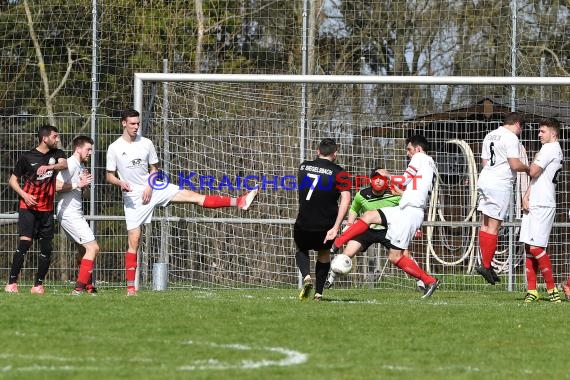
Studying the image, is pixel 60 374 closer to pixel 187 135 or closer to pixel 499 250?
pixel 187 135

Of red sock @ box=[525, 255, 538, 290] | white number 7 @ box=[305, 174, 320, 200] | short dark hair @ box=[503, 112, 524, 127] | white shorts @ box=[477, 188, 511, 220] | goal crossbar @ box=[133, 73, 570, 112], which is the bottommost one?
red sock @ box=[525, 255, 538, 290]

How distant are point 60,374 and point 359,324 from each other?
11.6 feet

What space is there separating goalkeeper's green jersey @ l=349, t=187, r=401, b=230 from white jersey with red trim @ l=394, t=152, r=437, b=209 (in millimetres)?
2166

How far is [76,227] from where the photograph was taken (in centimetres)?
1413

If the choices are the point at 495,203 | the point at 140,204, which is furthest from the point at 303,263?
the point at 495,203

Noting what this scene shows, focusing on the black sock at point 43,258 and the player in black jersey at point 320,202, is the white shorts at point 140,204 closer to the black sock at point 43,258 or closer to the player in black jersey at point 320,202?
the black sock at point 43,258

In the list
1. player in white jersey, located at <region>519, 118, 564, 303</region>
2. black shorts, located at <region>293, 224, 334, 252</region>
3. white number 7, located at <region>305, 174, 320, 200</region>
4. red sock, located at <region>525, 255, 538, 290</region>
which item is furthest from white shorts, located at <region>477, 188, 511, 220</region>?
white number 7, located at <region>305, 174, 320, 200</region>

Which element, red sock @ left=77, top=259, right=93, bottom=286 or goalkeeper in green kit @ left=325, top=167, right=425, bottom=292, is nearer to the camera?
red sock @ left=77, top=259, right=93, bottom=286

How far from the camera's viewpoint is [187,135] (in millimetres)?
17250

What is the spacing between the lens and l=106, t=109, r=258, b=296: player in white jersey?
43.8ft

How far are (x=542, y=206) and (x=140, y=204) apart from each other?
4.81 m

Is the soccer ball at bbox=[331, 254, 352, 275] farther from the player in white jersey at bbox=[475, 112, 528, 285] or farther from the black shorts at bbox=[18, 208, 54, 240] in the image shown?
the black shorts at bbox=[18, 208, 54, 240]

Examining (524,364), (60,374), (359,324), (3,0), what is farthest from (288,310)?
(3,0)

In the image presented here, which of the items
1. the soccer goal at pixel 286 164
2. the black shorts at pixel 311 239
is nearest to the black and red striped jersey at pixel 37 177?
the soccer goal at pixel 286 164
